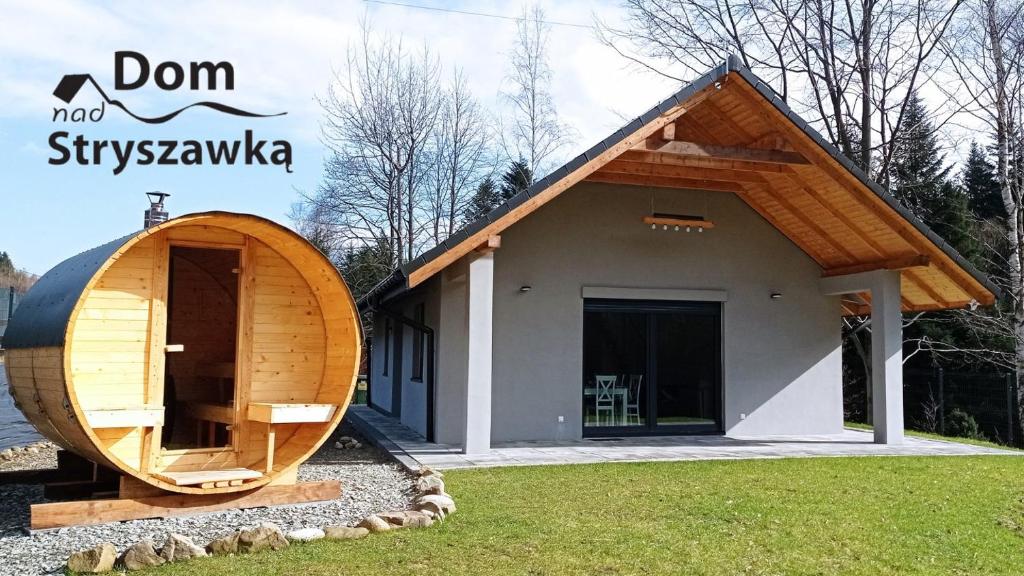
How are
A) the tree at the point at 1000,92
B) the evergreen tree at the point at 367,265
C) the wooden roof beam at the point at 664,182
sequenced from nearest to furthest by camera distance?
the wooden roof beam at the point at 664,182 < the tree at the point at 1000,92 < the evergreen tree at the point at 367,265

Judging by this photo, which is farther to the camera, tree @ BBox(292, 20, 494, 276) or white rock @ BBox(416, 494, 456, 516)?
tree @ BBox(292, 20, 494, 276)

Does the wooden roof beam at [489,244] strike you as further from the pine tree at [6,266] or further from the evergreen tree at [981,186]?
the pine tree at [6,266]

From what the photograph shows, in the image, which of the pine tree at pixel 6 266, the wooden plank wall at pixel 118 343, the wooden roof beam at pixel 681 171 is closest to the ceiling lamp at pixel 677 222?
the wooden roof beam at pixel 681 171

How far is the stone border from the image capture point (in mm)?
4772

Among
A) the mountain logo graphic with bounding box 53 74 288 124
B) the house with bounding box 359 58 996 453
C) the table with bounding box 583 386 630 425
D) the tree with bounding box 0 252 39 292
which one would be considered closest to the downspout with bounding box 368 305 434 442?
the house with bounding box 359 58 996 453

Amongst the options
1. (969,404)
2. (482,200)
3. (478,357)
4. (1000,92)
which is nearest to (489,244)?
(478,357)

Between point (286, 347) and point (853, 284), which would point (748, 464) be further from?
point (286, 347)

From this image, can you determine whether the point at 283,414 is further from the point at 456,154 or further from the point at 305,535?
the point at 456,154

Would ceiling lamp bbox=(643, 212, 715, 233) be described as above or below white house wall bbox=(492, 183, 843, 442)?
above

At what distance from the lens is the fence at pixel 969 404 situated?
53.1 ft

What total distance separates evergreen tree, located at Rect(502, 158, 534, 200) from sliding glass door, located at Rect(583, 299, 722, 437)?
1328 centimetres

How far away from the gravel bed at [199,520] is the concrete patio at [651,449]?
0.76 meters

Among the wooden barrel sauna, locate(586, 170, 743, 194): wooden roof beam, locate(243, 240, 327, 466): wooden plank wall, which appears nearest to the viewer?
the wooden barrel sauna

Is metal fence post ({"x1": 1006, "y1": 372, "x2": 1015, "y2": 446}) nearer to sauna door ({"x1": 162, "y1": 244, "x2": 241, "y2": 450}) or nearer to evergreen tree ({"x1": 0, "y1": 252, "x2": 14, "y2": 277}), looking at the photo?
sauna door ({"x1": 162, "y1": 244, "x2": 241, "y2": 450})
